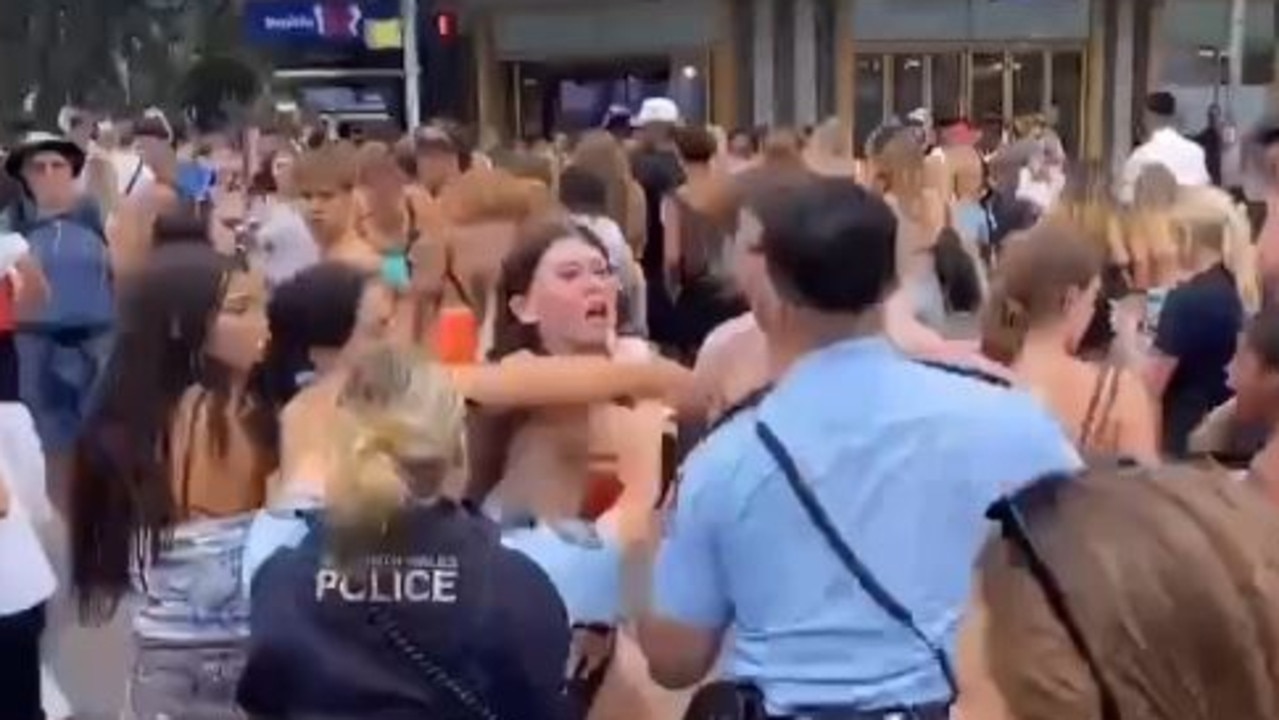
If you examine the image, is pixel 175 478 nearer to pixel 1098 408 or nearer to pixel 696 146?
pixel 1098 408

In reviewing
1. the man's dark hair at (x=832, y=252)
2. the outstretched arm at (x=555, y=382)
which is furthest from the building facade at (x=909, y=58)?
the man's dark hair at (x=832, y=252)

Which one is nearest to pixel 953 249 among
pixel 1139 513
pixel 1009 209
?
pixel 1009 209

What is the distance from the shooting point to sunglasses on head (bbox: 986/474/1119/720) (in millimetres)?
1706

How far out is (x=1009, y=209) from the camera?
13.8 m

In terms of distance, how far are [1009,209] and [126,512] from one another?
30.4 ft

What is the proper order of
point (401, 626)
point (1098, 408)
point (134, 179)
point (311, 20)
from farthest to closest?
point (311, 20), point (134, 179), point (1098, 408), point (401, 626)

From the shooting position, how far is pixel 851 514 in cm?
387

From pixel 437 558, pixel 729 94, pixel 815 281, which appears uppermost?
pixel 815 281

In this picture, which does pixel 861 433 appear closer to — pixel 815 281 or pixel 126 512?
pixel 815 281

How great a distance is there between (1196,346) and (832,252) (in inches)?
143

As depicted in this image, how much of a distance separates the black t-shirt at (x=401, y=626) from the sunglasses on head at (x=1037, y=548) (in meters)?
1.84

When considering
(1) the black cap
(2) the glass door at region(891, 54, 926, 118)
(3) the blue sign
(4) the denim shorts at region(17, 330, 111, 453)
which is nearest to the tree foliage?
(3) the blue sign

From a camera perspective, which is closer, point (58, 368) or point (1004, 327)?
point (1004, 327)

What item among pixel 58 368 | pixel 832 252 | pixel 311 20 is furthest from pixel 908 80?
pixel 832 252
